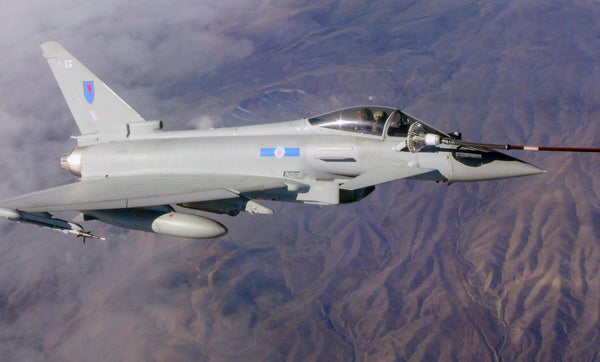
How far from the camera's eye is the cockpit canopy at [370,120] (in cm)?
1268

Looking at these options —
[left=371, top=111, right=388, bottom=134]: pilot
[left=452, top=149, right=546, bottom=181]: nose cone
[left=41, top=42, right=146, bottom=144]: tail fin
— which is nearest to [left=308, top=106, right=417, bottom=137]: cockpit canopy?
[left=371, top=111, right=388, bottom=134]: pilot

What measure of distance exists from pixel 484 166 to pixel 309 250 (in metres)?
114

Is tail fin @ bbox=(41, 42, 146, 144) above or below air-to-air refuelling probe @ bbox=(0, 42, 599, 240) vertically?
above

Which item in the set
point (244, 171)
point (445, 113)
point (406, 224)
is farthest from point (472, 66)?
point (244, 171)

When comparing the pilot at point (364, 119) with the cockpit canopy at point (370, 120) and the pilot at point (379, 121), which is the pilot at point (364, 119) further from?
the pilot at point (379, 121)

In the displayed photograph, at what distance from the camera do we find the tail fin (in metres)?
17.0

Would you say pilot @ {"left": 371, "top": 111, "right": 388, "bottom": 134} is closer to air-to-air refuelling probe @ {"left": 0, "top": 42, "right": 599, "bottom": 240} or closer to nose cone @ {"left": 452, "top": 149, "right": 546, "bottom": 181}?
air-to-air refuelling probe @ {"left": 0, "top": 42, "right": 599, "bottom": 240}

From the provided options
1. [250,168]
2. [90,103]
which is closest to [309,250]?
[90,103]

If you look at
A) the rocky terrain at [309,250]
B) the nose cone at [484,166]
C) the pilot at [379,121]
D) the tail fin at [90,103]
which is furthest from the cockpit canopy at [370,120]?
the rocky terrain at [309,250]

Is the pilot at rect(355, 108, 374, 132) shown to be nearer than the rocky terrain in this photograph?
A: Yes

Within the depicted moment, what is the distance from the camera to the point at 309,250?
125312mm

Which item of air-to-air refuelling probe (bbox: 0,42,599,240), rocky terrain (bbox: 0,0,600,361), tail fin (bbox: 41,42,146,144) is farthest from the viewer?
rocky terrain (bbox: 0,0,600,361)

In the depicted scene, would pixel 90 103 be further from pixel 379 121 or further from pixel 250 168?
pixel 379 121

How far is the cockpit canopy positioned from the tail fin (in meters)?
6.92
